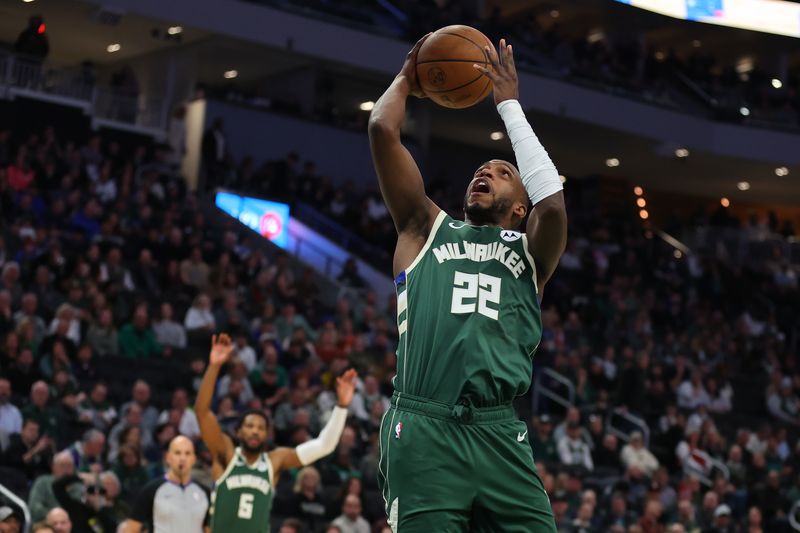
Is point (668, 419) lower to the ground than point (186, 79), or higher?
lower

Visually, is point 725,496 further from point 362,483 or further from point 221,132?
point 221,132

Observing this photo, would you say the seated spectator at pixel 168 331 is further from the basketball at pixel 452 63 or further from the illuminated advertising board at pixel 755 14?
the illuminated advertising board at pixel 755 14

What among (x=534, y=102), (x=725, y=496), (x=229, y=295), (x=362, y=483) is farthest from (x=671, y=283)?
(x=362, y=483)

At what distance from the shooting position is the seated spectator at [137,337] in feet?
46.4

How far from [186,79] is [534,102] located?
278 inches

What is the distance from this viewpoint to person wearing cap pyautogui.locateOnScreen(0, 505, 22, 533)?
8.70 m

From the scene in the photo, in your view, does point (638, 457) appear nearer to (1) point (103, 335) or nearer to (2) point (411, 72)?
(1) point (103, 335)

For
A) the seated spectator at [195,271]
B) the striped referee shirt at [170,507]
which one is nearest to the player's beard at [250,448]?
the striped referee shirt at [170,507]

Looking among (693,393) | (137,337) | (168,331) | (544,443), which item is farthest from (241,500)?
(693,393)

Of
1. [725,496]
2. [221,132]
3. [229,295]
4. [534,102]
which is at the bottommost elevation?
[725,496]

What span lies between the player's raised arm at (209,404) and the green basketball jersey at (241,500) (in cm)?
11

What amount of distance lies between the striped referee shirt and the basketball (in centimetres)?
425

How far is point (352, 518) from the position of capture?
11.6 m

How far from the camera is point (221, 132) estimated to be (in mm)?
22594
